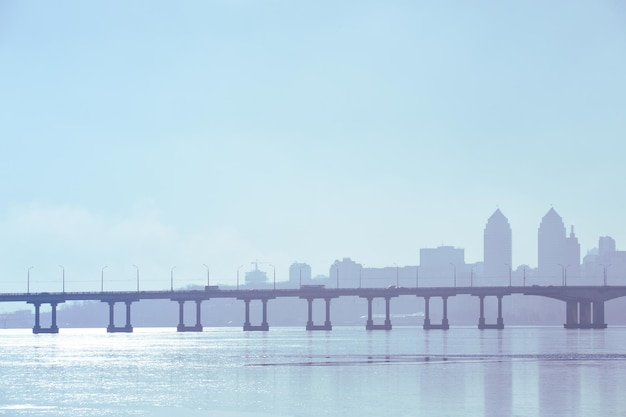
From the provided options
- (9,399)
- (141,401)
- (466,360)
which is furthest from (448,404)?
(466,360)

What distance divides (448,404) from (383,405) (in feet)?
8.68

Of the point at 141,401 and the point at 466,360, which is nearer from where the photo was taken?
the point at 141,401

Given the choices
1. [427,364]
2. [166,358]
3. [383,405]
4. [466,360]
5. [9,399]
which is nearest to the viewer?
[383,405]

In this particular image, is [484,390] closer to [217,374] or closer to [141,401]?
[141,401]

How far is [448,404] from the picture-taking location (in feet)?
169

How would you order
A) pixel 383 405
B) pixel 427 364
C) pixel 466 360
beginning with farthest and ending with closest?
pixel 466 360
pixel 427 364
pixel 383 405

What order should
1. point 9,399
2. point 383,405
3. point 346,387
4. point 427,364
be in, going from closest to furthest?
point 383,405, point 9,399, point 346,387, point 427,364

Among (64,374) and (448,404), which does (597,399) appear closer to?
(448,404)

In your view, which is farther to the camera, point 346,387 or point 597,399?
point 346,387

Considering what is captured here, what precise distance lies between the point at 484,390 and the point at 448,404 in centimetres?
676

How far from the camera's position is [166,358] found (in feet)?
320

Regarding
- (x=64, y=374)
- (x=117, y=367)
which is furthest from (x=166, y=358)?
(x=64, y=374)

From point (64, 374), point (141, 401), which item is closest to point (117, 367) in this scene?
point (64, 374)

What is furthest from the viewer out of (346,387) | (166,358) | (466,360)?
(166,358)
